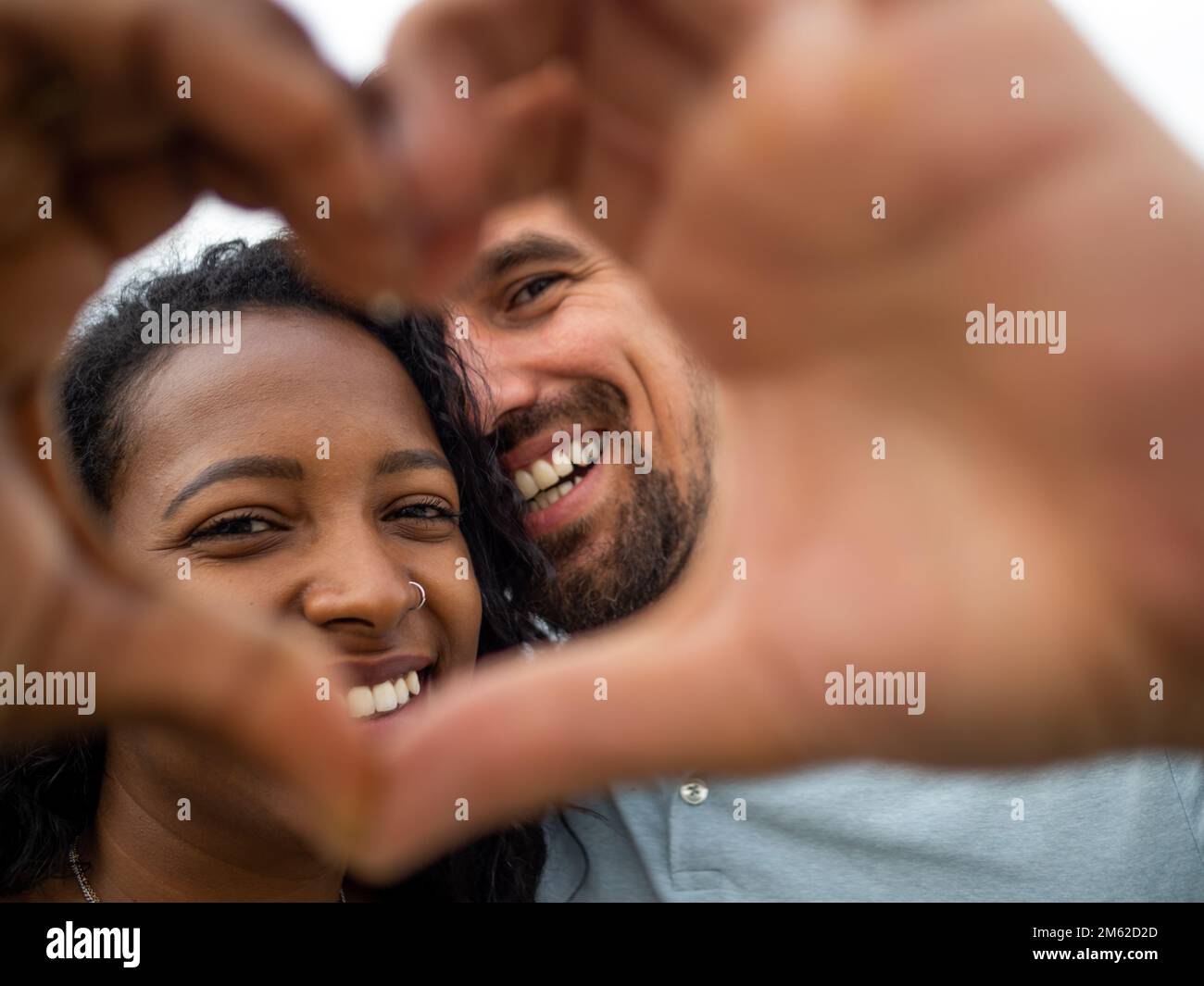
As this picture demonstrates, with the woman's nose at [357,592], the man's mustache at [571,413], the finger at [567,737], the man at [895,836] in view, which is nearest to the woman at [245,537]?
the woman's nose at [357,592]

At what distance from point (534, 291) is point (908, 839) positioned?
118 centimetres

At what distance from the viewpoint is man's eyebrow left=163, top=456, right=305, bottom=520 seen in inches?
44.6

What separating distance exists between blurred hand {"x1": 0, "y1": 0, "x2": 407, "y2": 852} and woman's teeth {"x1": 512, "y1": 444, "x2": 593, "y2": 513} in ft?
4.44

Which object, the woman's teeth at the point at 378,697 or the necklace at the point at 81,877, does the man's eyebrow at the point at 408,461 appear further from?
the necklace at the point at 81,877

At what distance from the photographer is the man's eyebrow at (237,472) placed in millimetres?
1134

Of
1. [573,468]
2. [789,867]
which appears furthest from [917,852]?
[573,468]

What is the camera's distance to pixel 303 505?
1168mm

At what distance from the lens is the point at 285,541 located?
45.6 inches

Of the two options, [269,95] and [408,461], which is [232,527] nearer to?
[408,461]

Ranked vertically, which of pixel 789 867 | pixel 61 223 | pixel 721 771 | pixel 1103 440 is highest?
pixel 61 223

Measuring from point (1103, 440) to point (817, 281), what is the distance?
152 mm

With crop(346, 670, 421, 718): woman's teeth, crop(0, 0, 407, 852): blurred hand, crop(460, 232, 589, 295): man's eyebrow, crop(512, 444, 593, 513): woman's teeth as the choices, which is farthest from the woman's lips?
crop(460, 232, 589, 295): man's eyebrow

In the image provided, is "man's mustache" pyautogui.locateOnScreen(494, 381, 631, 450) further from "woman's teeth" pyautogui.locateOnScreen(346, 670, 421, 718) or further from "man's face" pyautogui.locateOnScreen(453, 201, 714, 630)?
"woman's teeth" pyautogui.locateOnScreen(346, 670, 421, 718)
